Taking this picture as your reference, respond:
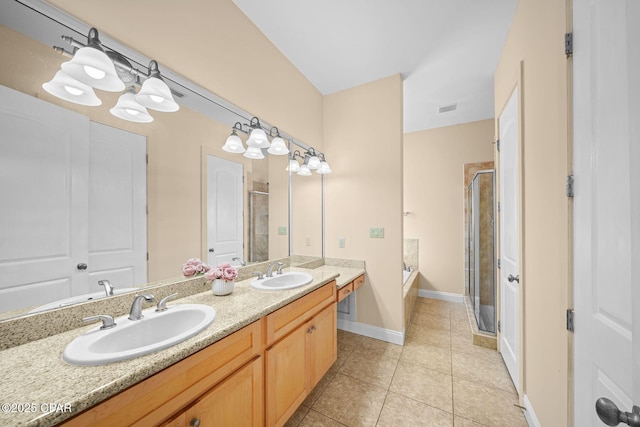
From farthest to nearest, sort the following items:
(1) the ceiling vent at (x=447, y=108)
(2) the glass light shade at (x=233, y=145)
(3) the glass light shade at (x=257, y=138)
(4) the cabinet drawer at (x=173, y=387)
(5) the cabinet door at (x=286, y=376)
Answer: (1) the ceiling vent at (x=447, y=108) → (3) the glass light shade at (x=257, y=138) → (2) the glass light shade at (x=233, y=145) → (5) the cabinet door at (x=286, y=376) → (4) the cabinet drawer at (x=173, y=387)

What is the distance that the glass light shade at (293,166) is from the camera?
2.29 meters

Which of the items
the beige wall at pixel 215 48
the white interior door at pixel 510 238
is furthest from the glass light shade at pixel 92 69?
the white interior door at pixel 510 238

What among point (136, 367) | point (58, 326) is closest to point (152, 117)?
point (58, 326)

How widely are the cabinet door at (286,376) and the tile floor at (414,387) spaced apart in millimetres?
249

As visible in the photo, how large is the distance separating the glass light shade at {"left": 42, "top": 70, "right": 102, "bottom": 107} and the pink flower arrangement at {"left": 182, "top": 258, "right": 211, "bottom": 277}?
0.88 m

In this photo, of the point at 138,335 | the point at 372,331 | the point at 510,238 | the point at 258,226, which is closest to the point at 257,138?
the point at 258,226

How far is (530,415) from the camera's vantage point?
138cm

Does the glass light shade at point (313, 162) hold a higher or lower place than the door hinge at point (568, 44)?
lower

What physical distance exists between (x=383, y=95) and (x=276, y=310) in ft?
7.73

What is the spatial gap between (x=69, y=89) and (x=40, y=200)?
0.45 m

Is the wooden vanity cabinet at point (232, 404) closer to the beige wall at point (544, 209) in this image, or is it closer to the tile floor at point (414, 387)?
the tile floor at point (414, 387)

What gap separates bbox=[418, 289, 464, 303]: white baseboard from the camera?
349cm

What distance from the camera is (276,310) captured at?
1228 millimetres

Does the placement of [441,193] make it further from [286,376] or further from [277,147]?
[286,376]
